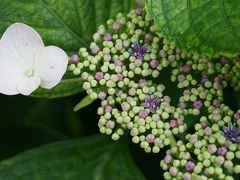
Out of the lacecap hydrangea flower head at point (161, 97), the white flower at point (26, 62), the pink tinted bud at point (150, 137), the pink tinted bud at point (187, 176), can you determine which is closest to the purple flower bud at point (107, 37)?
the lacecap hydrangea flower head at point (161, 97)

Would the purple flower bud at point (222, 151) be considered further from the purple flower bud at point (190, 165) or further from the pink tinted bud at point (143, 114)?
the pink tinted bud at point (143, 114)

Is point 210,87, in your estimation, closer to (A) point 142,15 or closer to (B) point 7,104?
(A) point 142,15

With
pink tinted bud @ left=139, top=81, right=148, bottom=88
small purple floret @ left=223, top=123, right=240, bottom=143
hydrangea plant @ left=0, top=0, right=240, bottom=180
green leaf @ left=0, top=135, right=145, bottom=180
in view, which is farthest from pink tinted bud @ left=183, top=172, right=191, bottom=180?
green leaf @ left=0, top=135, right=145, bottom=180

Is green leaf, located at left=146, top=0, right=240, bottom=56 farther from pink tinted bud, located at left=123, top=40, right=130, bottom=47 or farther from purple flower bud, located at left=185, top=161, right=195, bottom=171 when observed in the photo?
purple flower bud, located at left=185, top=161, right=195, bottom=171

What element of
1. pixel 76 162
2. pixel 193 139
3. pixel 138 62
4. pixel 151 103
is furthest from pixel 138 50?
pixel 76 162

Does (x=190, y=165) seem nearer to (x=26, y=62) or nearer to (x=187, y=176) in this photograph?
(x=187, y=176)

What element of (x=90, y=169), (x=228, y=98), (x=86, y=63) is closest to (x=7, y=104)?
(x=90, y=169)
